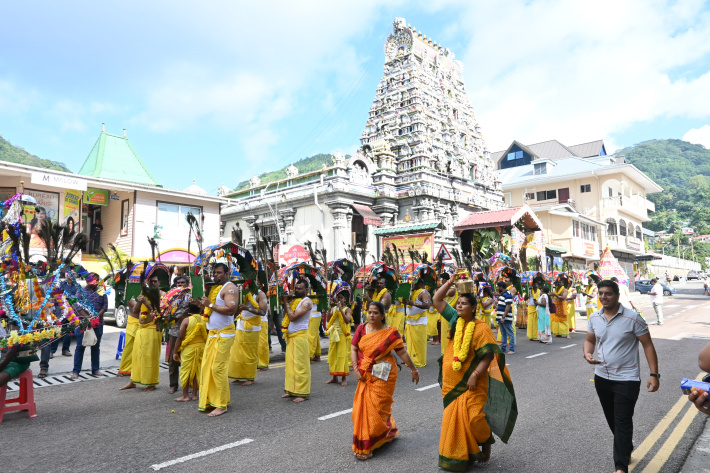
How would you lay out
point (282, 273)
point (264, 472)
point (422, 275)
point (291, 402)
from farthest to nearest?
point (422, 275), point (282, 273), point (291, 402), point (264, 472)

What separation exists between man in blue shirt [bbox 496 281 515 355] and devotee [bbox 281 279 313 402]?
18.1 ft

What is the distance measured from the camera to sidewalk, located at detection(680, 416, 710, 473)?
4277mm

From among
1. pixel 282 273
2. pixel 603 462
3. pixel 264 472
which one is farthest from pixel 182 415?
pixel 603 462

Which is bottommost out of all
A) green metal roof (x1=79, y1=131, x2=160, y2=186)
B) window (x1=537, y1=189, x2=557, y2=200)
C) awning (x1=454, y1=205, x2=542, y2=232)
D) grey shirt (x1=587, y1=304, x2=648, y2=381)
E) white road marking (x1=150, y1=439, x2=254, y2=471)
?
white road marking (x1=150, y1=439, x2=254, y2=471)

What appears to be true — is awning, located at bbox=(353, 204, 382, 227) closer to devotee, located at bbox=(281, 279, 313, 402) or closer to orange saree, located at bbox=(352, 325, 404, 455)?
devotee, located at bbox=(281, 279, 313, 402)

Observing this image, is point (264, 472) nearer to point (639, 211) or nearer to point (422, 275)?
point (422, 275)

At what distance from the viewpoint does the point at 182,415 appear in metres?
5.96

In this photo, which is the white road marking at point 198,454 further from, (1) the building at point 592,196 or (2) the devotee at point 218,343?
(1) the building at point 592,196

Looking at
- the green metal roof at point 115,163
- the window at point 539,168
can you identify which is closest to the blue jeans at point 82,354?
the green metal roof at point 115,163

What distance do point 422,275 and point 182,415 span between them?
6.04 meters

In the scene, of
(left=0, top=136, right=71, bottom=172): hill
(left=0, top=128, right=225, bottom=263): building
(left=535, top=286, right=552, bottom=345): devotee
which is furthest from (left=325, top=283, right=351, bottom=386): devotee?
(left=0, top=136, right=71, bottom=172): hill

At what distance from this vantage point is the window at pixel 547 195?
42875 mm

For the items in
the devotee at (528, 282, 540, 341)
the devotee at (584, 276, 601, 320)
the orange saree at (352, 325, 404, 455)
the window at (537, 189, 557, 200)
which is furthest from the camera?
the window at (537, 189, 557, 200)

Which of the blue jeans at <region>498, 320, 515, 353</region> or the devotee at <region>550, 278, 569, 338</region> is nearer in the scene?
the blue jeans at <region>498, 320, 515, 353</region>
